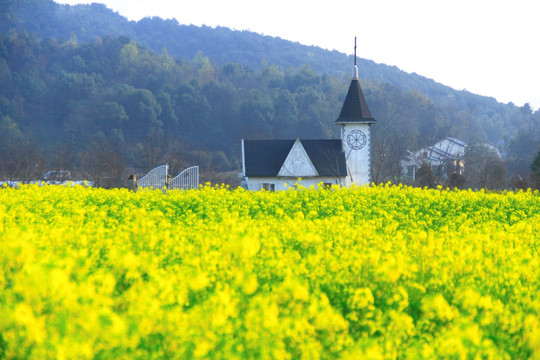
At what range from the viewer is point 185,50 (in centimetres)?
11744

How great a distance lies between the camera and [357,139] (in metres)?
35.2

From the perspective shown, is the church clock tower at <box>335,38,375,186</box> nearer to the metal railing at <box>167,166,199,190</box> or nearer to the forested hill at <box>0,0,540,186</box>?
the metal railing at <box>167,166,199,190</box>

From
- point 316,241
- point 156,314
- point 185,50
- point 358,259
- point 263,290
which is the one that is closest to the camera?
point 156,314

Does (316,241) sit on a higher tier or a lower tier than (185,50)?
lower

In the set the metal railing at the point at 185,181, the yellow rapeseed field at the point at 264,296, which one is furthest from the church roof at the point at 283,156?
the yellow rapeseed field at the point at 264,296

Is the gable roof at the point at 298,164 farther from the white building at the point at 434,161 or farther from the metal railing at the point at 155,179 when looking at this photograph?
the metal railing at the point at 155,179

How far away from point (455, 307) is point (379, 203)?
7.56 metres

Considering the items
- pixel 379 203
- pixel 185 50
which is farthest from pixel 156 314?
pixel 185 50

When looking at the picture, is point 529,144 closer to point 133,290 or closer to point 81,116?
point 81,116

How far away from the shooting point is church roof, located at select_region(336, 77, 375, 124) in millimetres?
34844

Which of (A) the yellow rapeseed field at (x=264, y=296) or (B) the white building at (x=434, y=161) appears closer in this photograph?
(A) the yellow rapeseed field at (x=264, y=296)

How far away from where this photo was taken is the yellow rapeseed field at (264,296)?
9.47 feet

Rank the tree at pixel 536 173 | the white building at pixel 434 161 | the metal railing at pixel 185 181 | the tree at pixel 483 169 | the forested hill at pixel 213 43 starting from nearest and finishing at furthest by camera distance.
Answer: the metal railing at pixel 185 181
the tree at pixel 536 173
the tree at pixel 483 169
the white building at pixel 434 161
the forested hill at pixel 213 43

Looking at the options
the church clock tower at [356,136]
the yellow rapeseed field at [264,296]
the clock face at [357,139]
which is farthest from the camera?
the clock face at [357,139]
